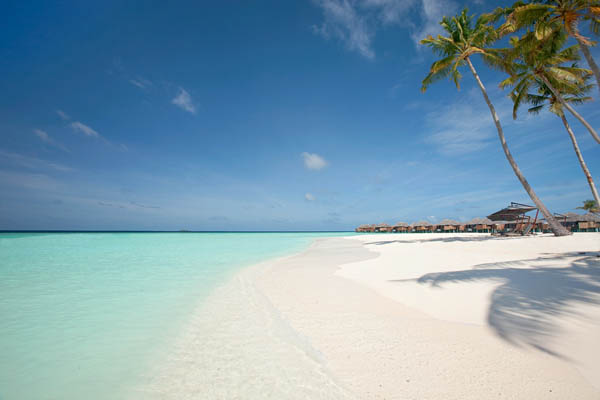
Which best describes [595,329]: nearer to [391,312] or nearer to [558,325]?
[558,325]

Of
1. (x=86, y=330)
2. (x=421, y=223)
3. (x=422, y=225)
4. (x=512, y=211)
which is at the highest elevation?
(x=512, y=211)

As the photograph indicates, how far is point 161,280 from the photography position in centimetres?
607

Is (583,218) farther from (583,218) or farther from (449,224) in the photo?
(449,224)

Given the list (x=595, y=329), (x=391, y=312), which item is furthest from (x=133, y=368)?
(x=595, y=329)

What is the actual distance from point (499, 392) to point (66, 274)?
1001 centimetres

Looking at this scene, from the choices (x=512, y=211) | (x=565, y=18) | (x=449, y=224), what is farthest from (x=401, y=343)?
(x=449, y=224)

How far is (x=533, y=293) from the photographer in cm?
348

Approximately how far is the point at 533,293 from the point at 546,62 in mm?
13404

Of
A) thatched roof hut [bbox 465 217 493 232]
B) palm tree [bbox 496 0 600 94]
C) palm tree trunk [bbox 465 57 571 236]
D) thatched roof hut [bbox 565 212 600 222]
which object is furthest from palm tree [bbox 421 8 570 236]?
thatched roof hut [bbox 465 217 493 232]

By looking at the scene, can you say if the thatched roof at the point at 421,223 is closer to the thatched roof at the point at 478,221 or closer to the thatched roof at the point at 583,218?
the thatched roof at the point at 478,221

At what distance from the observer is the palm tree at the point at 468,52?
11.7 metres

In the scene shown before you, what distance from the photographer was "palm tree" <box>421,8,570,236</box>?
1174 centimetres

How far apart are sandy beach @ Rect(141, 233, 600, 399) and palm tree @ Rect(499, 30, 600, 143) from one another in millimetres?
10267

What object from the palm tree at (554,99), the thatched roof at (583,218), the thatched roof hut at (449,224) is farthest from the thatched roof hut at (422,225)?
the palm tree at (554,99)
